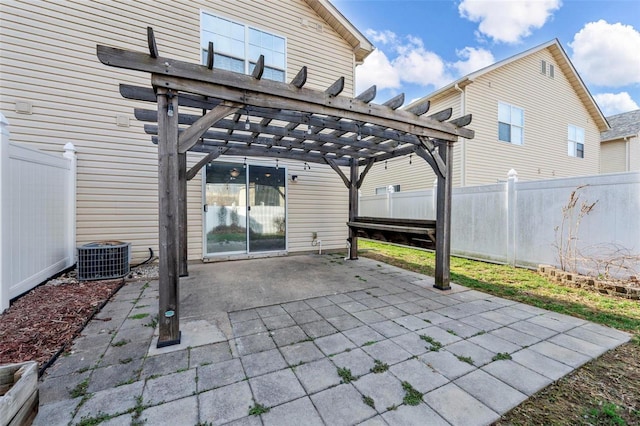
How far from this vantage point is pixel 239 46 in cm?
594

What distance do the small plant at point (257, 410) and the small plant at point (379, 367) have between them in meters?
0.84

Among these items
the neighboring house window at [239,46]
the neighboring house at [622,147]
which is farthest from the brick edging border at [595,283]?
the neighboring house at [622,147]

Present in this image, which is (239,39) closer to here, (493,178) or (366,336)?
(366,336)

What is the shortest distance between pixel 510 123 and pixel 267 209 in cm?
941

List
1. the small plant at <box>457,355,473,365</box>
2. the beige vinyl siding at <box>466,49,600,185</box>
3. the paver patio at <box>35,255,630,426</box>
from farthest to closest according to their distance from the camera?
the beige vinyl siding at <box>466,49,600,185</box>
the small plant at <box>457,355,473,365</box>
the paver patio at <box>35,255,630,426</box>

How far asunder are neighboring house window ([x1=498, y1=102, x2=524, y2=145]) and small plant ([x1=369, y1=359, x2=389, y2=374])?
10157mm

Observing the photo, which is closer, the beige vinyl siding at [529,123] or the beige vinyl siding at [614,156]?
the beige vinyl siding at [529,123]

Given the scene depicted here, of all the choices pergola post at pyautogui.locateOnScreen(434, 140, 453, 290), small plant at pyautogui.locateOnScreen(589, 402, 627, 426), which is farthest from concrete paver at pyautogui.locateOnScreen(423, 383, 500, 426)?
pergola post at pyautogui.locateOnScreen(434, 140, 453, 290)

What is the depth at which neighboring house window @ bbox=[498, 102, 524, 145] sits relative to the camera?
372 inches

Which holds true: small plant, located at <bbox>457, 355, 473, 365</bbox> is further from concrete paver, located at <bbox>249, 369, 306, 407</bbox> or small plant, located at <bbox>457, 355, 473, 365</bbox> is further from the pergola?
the pergola

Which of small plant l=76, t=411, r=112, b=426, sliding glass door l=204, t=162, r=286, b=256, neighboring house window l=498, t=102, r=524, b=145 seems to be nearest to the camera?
small plant l=76, t=411, r=112, b=426

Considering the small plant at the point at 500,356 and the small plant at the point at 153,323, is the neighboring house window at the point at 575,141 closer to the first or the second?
the small plant at the point at 500,356

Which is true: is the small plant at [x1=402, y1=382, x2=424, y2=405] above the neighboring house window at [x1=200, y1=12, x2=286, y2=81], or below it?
below

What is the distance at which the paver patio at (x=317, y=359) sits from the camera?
1643 millimetres
